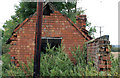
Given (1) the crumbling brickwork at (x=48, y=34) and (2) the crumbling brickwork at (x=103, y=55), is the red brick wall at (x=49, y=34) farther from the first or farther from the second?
(2) the crumbling brickwork at (x=103, y=55)

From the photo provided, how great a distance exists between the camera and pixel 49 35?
7234 mm

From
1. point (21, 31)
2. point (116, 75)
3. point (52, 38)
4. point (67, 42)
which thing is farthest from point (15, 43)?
point (116, 75)

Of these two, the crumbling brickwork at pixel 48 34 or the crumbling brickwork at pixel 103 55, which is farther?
the crumbling brickwork at pixel 48 34

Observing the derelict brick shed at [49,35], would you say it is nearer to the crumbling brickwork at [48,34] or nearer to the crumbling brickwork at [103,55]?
the crumbling brickwork at [48,34]

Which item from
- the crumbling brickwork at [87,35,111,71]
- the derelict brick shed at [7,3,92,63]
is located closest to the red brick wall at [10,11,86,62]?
the derelict brick shed at [7,3,92,63]

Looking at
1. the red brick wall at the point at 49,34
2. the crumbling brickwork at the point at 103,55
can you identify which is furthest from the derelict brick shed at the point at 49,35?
the crumbling brickwork at the point at 103,55

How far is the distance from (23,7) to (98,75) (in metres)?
10.7

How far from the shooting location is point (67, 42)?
23.4 ft

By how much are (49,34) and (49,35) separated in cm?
5

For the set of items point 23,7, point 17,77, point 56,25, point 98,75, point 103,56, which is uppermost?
point 23,7

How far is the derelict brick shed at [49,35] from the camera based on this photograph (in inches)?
282

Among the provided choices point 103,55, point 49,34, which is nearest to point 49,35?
point 49,34

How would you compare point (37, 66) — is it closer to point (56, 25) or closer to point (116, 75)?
point (116, 75)

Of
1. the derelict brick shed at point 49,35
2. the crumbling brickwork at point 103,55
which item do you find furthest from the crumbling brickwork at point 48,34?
the crumbling brickwork at point 103,55
